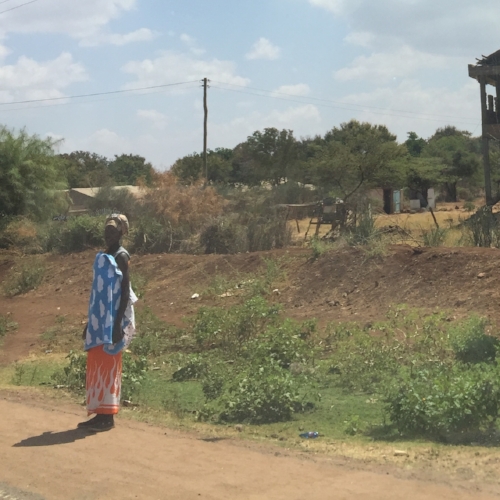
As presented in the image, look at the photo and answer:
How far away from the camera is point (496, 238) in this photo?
15859 mm

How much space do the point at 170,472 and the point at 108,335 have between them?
1677mm

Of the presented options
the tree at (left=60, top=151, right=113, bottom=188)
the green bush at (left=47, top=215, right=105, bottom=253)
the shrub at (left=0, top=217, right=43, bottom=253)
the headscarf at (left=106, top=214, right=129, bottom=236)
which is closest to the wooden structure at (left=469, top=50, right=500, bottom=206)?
the green bush at (left=47, top=215, right=105, bottom=253)

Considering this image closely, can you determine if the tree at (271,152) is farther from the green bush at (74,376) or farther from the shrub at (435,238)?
the green bush at (74,376)

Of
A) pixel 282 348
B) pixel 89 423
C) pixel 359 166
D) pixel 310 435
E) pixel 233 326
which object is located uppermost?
pixel 359 166

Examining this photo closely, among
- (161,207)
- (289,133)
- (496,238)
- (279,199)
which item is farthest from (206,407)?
(289,133)

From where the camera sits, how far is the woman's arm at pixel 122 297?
6852mm

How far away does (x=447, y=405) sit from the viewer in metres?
6.55

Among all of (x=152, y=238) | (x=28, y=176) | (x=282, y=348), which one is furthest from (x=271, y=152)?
(x=282, y=348)

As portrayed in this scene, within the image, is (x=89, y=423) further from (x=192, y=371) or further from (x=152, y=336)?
(x=152, y=336)

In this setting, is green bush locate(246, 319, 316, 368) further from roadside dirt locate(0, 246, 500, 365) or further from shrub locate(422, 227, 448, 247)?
shrub locate(422, 227, 448, 247)

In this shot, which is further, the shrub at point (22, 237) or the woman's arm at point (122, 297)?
the shrub at point (22, 237)

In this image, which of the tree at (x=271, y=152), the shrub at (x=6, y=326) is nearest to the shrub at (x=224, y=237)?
the shrub at (x=6, y=326)

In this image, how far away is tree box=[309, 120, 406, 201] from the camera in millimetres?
31422

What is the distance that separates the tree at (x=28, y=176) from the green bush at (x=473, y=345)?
2106cm
